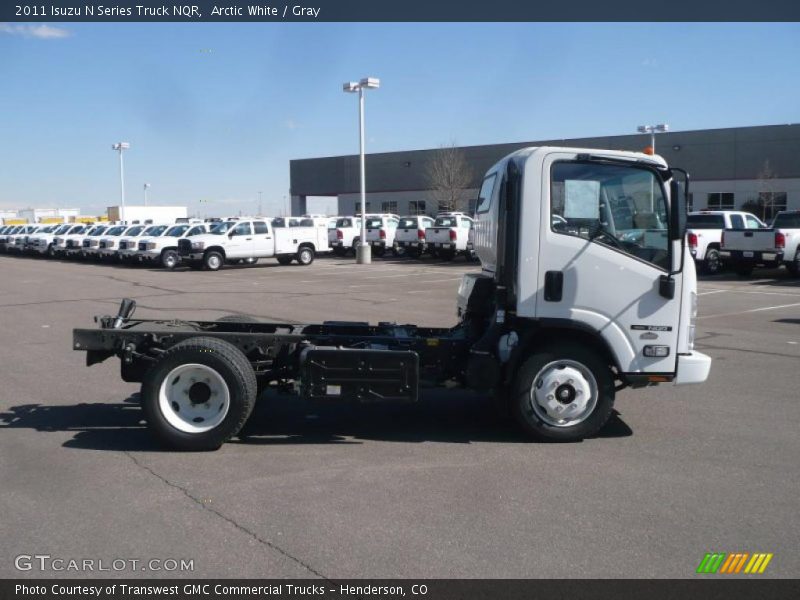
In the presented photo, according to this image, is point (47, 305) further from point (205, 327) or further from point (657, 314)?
point (657, 314)

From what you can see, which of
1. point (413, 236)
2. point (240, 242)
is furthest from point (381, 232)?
point (240, 242)

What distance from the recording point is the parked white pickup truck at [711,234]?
1030 inches

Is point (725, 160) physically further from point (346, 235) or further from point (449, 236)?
point (346, 235)

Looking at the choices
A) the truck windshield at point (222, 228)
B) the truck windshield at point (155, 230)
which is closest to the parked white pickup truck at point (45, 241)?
the truck windshield at point (155, 230)

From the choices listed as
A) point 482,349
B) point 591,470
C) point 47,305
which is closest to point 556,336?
point 482,349

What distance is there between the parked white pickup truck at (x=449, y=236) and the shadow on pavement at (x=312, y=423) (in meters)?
26.4

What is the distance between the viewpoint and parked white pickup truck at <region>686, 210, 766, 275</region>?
26.2m

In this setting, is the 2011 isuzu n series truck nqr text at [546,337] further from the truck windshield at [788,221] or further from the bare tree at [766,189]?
the bare tree at [766,189]

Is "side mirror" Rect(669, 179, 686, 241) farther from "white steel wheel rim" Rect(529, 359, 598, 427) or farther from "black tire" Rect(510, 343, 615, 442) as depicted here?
"white steel wheel rim" Rect(529, 359, 598, 427)

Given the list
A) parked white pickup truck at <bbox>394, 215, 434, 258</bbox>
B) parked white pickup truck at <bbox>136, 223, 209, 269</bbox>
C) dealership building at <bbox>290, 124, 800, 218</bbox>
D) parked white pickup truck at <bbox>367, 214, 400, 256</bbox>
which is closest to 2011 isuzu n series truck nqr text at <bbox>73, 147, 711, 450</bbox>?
parked white pickup truck at <bbox>136, 223, 209, 269</bbox>

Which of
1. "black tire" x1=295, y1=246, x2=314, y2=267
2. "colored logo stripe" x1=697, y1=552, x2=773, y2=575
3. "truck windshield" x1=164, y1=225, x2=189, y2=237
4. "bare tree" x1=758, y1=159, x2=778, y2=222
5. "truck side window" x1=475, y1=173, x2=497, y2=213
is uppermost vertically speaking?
"bare tree" x1=758, y1=159, x2=778, y2=222

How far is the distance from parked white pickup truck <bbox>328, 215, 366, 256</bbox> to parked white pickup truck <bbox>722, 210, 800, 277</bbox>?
20251 millimetres

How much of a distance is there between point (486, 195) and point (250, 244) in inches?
1031
